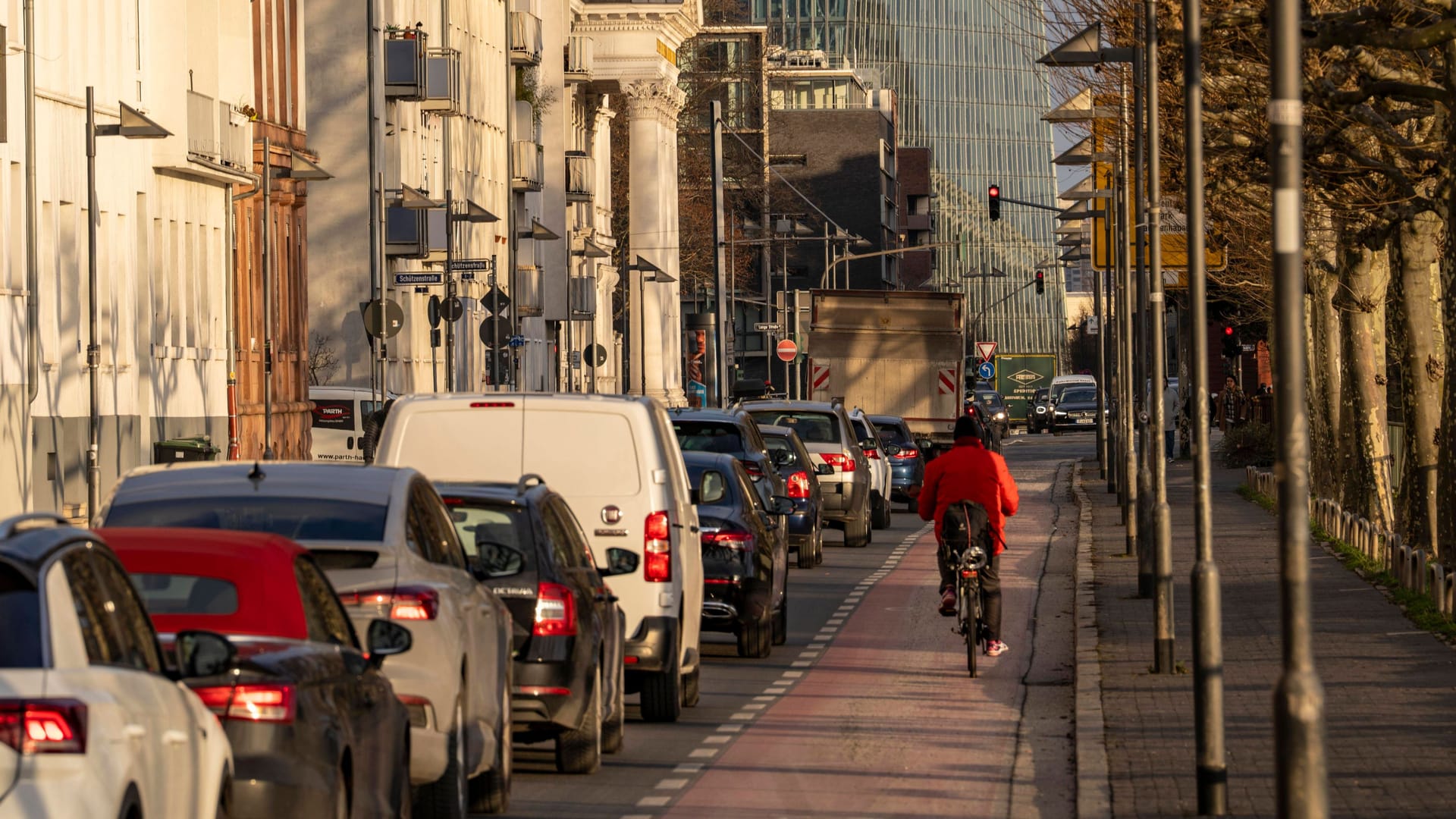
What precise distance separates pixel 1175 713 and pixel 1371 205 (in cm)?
Result: 1151

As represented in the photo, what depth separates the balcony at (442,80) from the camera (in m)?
62.8

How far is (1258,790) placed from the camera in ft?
39.5

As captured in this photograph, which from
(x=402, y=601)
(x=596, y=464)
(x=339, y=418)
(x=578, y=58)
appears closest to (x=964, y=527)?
(x=596, y=464)

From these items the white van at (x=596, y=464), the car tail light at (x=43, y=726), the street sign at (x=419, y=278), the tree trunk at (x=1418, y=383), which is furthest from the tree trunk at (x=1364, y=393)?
the car tail light at (x=43, y=726)

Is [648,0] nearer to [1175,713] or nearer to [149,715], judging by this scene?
[1175,713]

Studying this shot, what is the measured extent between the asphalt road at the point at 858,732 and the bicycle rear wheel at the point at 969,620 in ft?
0.58

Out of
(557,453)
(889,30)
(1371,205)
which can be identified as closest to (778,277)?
(889,30)

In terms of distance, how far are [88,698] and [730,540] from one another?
13486 millimetres

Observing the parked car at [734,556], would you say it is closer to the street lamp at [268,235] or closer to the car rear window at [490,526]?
the car rear window at [490,526]

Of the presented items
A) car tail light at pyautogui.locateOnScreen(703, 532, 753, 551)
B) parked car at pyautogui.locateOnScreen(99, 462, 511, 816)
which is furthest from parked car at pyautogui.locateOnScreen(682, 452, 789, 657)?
parked car at pyautogui.locateOnScreen(99, 462, 511, 816)

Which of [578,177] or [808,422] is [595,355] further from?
[808,422]

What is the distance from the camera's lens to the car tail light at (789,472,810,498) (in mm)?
30531

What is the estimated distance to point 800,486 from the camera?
30641 millimetres

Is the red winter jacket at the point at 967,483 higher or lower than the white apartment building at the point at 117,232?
lower
